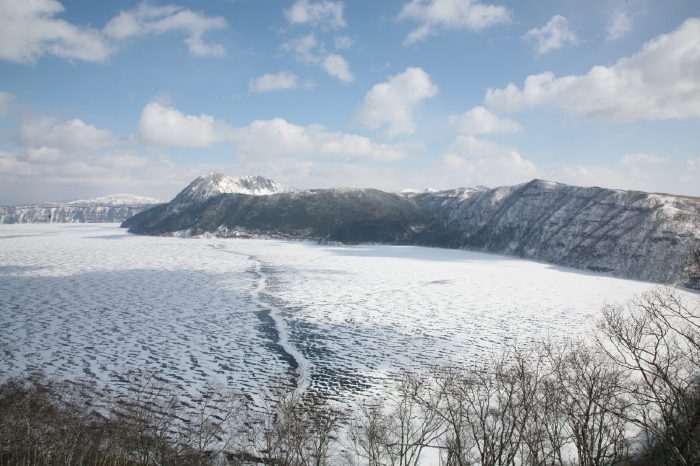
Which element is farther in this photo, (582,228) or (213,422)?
(582,228)

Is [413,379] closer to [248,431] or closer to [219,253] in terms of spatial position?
[248,431]

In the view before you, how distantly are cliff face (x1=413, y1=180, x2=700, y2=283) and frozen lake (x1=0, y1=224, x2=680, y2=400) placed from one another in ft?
40.0

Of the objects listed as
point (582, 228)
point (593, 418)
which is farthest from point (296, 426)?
point (582, 228)

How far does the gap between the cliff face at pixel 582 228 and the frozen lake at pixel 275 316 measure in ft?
40.0

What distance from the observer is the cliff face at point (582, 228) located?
2891 inches

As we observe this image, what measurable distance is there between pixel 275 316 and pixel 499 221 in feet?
309

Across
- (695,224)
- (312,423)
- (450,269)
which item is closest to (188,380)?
(312,423)

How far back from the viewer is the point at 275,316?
42.4m

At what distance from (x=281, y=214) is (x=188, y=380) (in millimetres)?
141664

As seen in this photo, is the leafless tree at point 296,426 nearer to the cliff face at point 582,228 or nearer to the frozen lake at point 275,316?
the frozen lake at point 275,316

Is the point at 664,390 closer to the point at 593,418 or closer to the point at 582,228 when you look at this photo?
the point at 593,418

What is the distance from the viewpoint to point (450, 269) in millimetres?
74500

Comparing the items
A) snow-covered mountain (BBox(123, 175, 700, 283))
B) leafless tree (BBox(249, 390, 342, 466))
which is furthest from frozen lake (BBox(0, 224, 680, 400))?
snow-covered mountain (BBox(123, 175, 700, 283))

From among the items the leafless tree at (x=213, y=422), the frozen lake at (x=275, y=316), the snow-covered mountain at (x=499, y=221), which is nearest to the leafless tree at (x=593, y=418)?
the frozen lake at (x=275, y=316)
